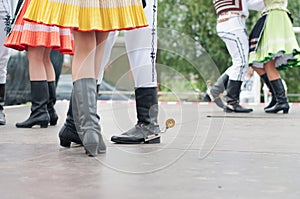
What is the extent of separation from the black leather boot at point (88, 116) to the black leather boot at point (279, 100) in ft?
9.13

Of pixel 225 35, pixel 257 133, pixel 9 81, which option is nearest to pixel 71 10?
pixel 257 133

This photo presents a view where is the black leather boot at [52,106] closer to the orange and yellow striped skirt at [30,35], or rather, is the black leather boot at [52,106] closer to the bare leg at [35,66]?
the bare leg at [35,66]

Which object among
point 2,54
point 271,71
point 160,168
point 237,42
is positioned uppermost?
point 237,42

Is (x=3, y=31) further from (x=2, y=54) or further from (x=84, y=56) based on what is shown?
(x=84, y=56)

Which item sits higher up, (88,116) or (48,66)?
(48,66)

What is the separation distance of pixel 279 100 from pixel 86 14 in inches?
115

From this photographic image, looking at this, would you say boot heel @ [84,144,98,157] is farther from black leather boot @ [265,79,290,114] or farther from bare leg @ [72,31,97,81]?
black leather boot @ [265,79,290,114]

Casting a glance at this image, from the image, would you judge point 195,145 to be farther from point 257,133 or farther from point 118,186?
point 118,186

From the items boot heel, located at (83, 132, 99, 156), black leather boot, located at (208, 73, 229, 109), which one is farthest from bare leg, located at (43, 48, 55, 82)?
black leather boot, located at (208, 73, 229, 109)

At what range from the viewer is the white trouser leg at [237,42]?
4258 millimetres

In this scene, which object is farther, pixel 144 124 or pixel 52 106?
pixel 52 106

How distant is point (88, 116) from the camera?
5.90ft

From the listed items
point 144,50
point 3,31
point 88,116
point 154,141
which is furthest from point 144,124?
point 3,31

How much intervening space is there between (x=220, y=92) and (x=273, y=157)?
2.73m
